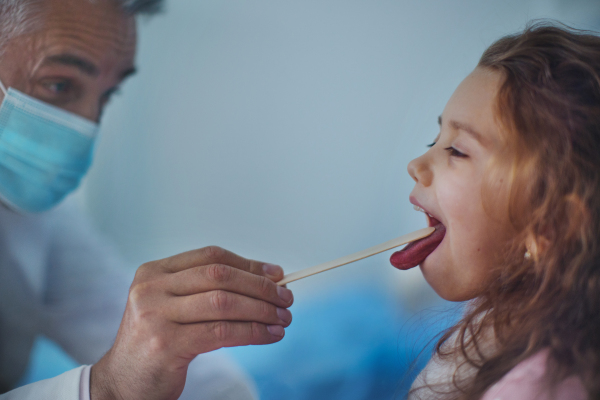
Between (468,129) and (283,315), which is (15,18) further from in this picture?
(468,129)

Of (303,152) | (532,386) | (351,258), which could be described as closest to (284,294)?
(351,258)

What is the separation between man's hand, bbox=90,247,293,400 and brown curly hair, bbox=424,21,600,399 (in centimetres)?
36

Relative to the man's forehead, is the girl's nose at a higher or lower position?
lower

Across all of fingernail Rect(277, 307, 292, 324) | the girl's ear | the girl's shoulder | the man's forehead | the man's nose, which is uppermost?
the man's forehead

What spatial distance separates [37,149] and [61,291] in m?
0.48

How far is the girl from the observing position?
67 cm

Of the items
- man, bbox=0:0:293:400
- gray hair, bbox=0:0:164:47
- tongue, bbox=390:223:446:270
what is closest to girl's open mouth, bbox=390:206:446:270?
tongue, bbox=390:223:446:270

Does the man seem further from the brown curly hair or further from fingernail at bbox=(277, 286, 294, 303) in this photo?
the brown curly hair

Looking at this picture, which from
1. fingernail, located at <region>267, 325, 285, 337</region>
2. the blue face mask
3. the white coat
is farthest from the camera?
the white coat

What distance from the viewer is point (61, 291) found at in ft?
4.61

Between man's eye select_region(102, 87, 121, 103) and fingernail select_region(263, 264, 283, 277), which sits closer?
fingernail select_region(263, 264, 283, 277)

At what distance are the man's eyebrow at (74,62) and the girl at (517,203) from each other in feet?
3.49

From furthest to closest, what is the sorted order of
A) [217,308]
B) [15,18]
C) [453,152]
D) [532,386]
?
[15,18] < [453,152] < [217,308] < [532,386]

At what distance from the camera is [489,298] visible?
785mm
